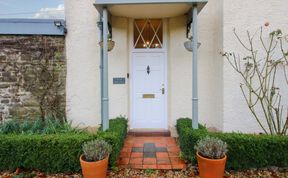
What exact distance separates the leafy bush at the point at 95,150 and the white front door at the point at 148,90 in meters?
2.44

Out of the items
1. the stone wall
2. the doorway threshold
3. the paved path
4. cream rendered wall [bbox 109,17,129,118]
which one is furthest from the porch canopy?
the stone wall

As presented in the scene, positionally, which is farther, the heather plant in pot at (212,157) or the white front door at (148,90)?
the white front door at (148,90)

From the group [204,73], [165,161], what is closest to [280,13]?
[204,73]

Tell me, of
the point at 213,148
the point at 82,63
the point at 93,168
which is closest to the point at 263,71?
the point at 213,148

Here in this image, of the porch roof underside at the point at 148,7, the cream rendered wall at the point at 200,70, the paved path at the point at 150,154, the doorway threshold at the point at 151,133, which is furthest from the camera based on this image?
the doorway threshold at the point at 151,133

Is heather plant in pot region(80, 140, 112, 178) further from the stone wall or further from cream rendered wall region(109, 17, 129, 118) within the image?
the stone wall

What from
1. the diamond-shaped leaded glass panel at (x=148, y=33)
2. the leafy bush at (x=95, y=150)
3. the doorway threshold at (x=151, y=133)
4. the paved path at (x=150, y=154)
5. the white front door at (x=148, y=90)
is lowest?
the paved path at (x=150, y=154)

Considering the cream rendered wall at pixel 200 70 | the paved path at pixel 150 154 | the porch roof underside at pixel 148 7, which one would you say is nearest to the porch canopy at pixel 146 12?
the porch roof underside at pixel 148 7

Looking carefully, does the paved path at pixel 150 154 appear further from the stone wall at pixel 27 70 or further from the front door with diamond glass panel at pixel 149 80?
the stone wall at pixel 27 70

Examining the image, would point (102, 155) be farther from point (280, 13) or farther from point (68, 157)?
point (280, 13)

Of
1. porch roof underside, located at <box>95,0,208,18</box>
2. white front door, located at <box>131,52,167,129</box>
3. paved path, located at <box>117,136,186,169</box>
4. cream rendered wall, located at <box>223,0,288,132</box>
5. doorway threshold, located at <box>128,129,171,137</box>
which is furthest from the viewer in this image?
white front door, located at <box>131,52,167,129</box>

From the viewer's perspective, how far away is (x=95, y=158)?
11.8ft

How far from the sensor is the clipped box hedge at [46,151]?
388 cm

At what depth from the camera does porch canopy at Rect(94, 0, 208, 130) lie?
4.56 metres
